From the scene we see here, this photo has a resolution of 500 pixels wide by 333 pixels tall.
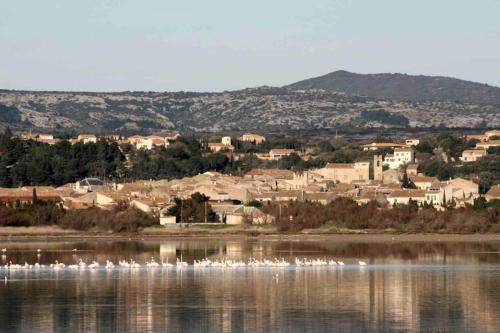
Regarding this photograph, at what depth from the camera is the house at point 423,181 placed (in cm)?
10730

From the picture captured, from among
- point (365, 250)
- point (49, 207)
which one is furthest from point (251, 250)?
point (49, 207)

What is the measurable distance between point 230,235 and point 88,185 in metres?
29.9

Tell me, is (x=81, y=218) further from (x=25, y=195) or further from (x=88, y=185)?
Result: (x=88, y=185)

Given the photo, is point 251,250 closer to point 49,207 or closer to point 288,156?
point 49,207

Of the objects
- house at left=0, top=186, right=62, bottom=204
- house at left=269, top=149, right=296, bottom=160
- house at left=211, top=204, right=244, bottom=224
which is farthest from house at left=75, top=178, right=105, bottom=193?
house at left=269, top=149, right=296, bottom=160

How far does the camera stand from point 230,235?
270ft

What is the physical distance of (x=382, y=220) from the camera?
83812 millimetres

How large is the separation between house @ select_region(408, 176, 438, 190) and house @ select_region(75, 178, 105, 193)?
2385 centimetres

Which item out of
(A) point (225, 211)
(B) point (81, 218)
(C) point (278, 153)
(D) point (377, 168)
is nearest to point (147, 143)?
(C) point (278, 153)

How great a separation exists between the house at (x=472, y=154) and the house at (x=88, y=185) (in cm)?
3588

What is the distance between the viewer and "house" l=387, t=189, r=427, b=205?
315 feet

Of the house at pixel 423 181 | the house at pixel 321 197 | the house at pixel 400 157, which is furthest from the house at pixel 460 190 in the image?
the house at pixel 400 157

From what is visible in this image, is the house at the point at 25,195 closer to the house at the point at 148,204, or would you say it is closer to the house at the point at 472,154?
the house at the point at 148,204

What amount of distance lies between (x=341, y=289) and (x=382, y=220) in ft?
127
